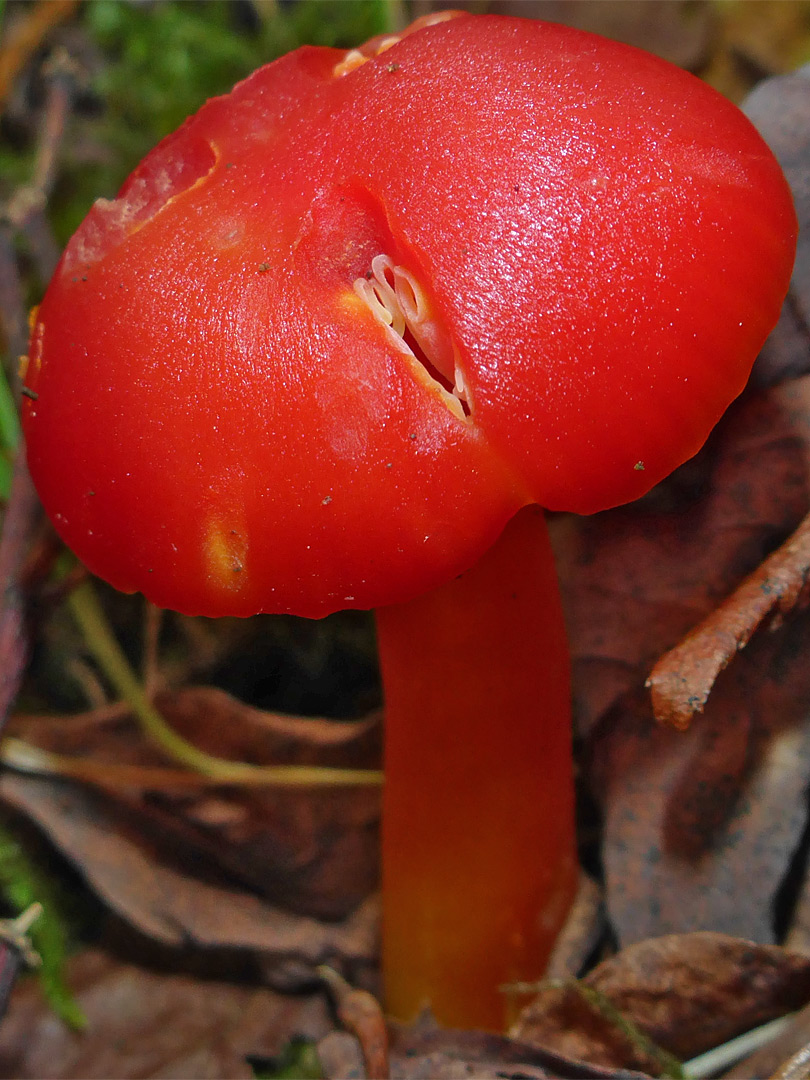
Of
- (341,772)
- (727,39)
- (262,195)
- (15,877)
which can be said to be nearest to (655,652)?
(341,772)

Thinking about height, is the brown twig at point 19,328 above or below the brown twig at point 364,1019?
above

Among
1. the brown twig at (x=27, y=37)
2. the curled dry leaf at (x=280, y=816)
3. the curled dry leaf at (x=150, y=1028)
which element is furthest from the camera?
the brown twig at (x=27, y=37)

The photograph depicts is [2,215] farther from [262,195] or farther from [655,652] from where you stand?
[655,652]

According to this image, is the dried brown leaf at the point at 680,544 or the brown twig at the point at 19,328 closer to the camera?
the dried brown leaf at the point at 680,544

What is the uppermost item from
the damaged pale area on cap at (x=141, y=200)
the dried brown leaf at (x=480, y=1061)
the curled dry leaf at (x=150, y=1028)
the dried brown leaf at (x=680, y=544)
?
the damaged pale area on cap at (x=141, y=200)

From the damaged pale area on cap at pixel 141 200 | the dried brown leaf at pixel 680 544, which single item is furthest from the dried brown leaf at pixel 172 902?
the damaged pale area on cap at pixel 141 200

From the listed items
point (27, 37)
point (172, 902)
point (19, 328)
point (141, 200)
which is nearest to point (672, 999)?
point (172, 902)

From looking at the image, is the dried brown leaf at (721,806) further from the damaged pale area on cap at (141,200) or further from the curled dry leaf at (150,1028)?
the damaged pale area on cap at (141,200)
